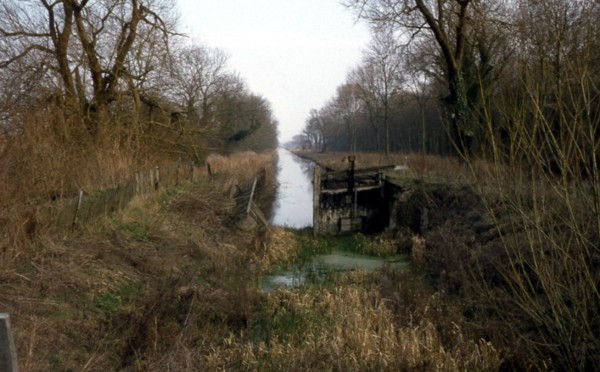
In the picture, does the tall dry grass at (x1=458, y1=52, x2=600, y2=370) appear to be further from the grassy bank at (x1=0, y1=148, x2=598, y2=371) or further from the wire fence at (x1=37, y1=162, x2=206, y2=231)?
the wire fence at (x1=37, y1=162, x2=206, y2=231)

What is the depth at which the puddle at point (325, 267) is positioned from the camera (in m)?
11.4

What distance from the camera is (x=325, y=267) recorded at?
12555 millimetres

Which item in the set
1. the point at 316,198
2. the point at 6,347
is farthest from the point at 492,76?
the point at 6,347

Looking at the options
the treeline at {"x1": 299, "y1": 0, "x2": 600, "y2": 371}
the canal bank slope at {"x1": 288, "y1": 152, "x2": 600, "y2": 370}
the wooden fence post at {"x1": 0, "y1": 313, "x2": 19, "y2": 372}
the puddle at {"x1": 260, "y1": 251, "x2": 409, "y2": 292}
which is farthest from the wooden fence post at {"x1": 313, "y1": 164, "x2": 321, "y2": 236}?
the wooden fence post at {"x1": 0, "y1": 313, "x2": 19, "y2": 372}

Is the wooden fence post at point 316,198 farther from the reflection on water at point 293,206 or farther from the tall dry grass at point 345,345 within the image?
the tall dry grass at point 345,345

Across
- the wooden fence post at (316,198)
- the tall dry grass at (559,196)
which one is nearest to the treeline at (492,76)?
the tall dry grass at (559,196)

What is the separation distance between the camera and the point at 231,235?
15.0m

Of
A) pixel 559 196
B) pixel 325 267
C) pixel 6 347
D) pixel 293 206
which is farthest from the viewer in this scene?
pixel 293 206

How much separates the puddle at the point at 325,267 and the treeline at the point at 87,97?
464 centimetres

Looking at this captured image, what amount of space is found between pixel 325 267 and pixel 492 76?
17.2ft

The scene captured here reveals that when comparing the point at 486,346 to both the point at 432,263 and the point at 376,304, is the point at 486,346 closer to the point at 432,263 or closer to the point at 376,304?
the point at 376,304

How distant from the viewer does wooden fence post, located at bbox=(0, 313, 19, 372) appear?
2498 mm

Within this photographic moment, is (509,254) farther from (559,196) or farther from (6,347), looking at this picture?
(6,347)

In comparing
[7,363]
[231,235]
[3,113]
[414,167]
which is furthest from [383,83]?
[7,363]
